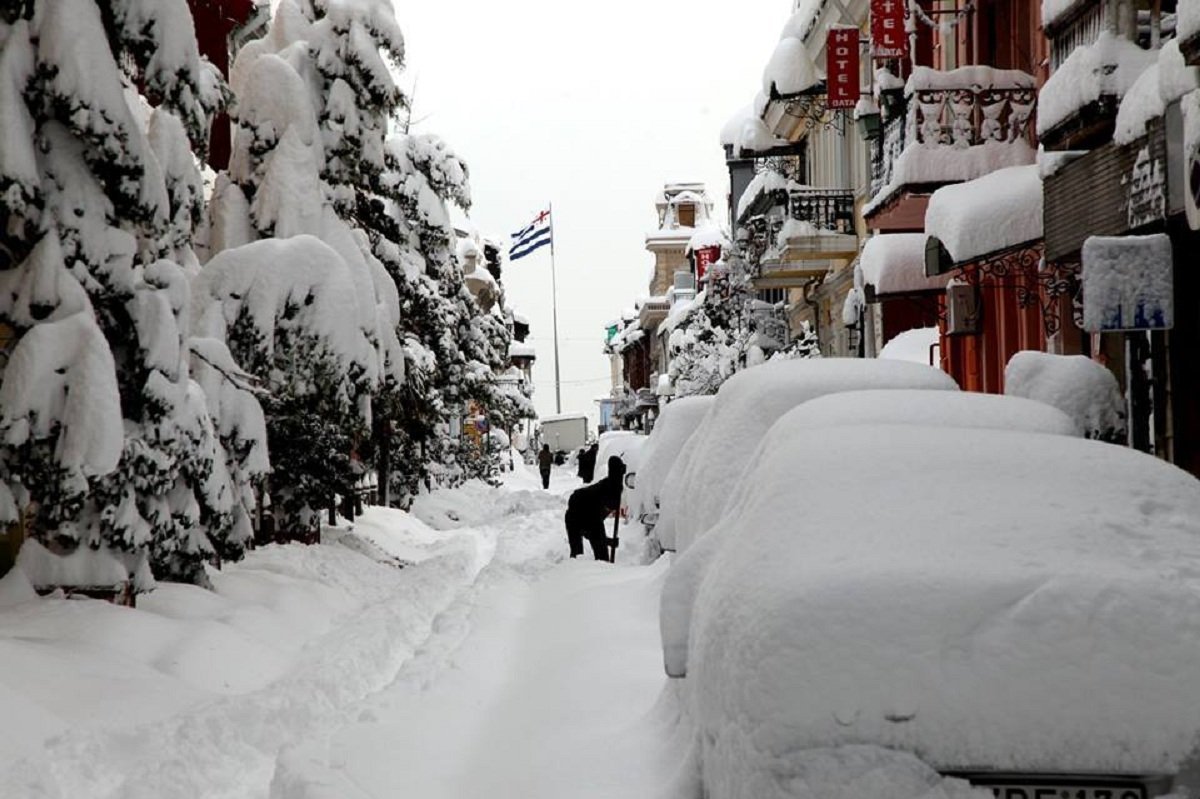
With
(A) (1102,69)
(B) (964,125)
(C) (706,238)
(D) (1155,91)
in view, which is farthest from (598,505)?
(C) (706,238)

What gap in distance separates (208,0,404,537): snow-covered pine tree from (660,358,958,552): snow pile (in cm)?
702

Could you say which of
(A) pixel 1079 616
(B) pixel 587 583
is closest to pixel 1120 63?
(B) pixel 587 583

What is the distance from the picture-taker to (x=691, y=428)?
15453 mm

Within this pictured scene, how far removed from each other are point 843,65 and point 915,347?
19.6 feet

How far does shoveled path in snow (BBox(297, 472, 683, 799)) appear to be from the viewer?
6.49 meters

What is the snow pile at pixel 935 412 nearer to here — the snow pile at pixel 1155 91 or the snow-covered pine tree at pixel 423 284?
the snow pile at pixel 1155 91

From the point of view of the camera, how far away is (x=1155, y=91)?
10023 millimetres

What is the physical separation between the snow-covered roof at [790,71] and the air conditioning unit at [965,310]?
12018mm

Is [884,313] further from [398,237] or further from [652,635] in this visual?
[652,635]

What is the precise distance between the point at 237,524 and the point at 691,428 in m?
4.88

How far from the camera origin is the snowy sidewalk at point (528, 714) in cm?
654

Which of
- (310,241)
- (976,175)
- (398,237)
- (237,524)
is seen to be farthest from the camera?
(398,237)

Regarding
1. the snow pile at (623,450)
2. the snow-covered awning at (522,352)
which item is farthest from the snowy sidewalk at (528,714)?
the snow-covered awning at (522,352)

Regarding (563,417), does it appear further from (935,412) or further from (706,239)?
(935,412)
